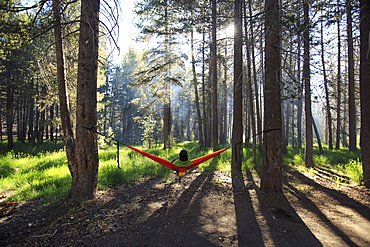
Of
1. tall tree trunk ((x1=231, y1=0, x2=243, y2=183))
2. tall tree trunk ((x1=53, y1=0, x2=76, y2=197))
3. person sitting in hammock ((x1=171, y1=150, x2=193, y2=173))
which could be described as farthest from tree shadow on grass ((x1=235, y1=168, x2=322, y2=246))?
tall tree trunk ((x1=53, y1=0, x2=76, y2=197))

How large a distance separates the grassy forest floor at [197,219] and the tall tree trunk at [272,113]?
43 centimetres

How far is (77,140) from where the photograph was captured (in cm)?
402

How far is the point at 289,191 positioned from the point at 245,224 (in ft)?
8.38

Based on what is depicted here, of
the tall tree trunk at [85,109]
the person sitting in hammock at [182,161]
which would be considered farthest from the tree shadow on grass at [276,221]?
the tall tree trunk at [85,109]

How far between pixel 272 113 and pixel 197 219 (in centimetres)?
292

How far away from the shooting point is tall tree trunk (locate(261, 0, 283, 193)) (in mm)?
4492

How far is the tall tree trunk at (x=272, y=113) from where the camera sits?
4492 mm

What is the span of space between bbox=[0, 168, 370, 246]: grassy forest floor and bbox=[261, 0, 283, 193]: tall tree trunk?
0.43 metres

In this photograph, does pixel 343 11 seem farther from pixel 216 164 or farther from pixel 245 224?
pixel 216 164

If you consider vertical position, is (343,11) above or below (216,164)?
above

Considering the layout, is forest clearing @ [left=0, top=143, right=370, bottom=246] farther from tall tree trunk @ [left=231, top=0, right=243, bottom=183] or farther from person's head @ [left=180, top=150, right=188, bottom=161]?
tall tree trunk @ [left=231, top=0, right=243, bottom=183]

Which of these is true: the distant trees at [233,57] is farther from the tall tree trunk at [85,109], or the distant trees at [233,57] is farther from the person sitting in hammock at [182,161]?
the person sitting in hammock at [182,161]

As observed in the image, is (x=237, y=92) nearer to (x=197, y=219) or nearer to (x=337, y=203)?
(x=337, y=203)

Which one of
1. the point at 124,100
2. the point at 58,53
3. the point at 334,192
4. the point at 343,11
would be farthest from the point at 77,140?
the point at 124,100
